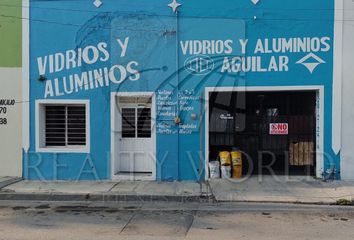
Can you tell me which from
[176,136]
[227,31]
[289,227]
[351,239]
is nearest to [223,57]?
[227,31]

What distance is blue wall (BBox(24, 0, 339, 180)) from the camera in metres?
13.9

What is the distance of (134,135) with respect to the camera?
1469cm

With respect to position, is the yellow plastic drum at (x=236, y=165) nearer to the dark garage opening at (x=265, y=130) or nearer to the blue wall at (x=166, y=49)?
the dark garage opening at (x=265, y=130)

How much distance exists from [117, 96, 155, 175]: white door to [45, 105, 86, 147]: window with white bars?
1.17 metres

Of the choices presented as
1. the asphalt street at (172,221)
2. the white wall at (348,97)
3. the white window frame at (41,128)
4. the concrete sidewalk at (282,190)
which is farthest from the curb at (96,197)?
the white wall at (348,97)

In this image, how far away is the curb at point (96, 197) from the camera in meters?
11.8

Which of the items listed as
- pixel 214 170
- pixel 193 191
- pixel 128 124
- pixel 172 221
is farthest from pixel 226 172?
pixel 172 221

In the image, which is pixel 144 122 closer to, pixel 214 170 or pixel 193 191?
pixel 214 170

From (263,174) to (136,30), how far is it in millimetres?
5441

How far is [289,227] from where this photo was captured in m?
8.89

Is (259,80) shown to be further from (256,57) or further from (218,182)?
(218,182)

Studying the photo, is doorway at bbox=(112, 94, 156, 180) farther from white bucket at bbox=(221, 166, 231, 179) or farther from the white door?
white bucket at bbox=(221, 166, 231, 179)

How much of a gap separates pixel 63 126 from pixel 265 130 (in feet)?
19.1

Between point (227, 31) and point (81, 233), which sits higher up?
point (227, 31)
